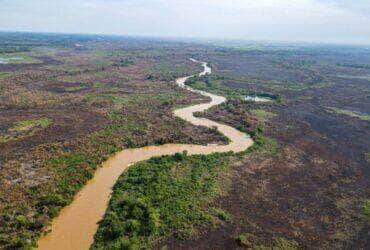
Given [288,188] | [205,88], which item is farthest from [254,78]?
[288,188]

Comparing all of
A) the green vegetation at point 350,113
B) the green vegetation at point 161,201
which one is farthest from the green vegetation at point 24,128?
the green vegetation at point 350,113

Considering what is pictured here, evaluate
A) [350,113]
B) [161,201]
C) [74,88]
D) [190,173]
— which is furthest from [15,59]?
[161,201]

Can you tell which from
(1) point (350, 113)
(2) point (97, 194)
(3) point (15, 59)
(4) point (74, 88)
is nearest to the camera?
(2) point (97, 194)

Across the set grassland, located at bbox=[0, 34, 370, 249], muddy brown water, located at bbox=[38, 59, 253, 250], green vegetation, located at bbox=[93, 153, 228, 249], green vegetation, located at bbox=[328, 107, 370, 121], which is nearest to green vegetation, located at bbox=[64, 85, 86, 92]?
grassland, located at bbox=[0, 34, 370, 249]

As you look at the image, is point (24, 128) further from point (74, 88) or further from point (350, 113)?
point (350, 113)

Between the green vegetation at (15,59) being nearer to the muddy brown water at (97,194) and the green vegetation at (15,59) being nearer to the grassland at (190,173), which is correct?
the grassland at (190,173)

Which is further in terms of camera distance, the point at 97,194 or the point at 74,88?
the point at 74,88

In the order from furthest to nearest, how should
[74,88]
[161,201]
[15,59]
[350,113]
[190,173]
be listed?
[15,59]
[74,88]
[350,113]
[190,173]
[161,201]
